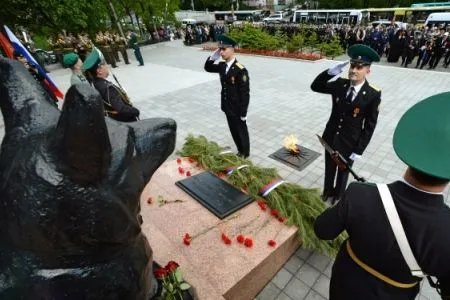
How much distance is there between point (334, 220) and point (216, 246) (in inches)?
60.0

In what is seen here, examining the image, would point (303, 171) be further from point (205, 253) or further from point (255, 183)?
point (205, 253)

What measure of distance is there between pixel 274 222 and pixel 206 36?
26203 mm

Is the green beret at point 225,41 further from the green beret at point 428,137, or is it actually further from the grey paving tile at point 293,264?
the green beret at point 428,137

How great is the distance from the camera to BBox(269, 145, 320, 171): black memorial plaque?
5.28 metres

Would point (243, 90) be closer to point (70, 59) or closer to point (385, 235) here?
point (70, 59)

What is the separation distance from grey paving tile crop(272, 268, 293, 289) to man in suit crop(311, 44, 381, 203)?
160 centimetres

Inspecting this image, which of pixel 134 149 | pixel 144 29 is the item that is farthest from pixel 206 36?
pixel 134 149

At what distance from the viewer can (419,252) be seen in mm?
1367

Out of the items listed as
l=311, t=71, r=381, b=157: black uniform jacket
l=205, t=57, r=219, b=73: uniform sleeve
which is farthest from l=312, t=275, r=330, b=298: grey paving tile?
l=205, t=57, r=219, b=73: uniform sleeve

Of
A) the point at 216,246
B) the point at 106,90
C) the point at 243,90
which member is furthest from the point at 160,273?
the point at 243,90

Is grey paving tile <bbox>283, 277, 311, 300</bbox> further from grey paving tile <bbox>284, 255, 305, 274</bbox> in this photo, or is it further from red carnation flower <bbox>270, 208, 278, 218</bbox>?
red carnation flower <bbox>270, 208, 278, 218</bbox>

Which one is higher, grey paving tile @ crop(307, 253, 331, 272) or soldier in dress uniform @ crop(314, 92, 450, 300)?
soldier in dress uniform @ crop(314, 92, 450, 300)

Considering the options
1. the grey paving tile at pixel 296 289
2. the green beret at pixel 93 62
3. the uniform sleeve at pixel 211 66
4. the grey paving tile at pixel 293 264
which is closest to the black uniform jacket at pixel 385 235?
the grey paving tile at pixel 296 289

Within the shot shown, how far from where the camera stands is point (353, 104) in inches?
131
